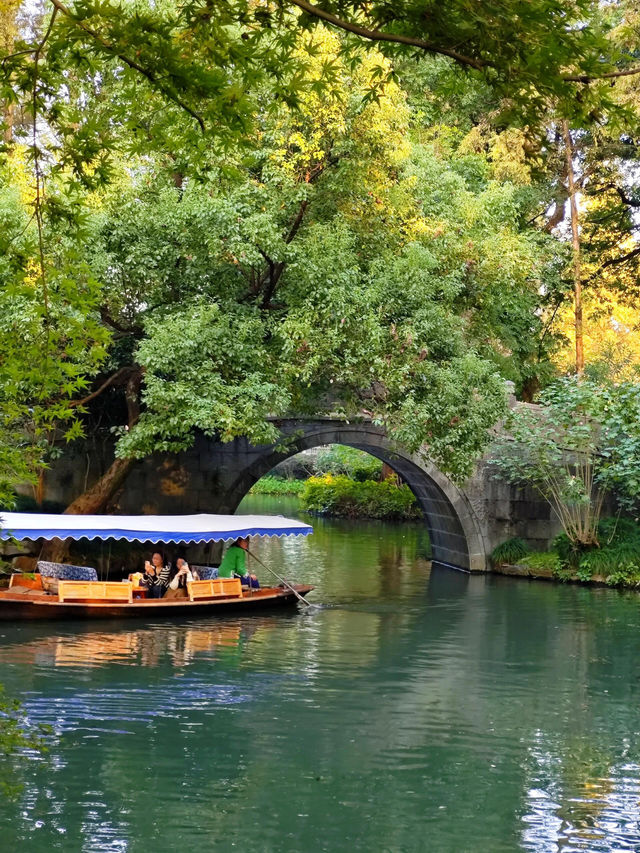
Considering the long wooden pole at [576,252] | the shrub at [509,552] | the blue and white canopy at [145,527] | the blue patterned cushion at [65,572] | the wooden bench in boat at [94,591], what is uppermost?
the long wooden pole at [576,252]

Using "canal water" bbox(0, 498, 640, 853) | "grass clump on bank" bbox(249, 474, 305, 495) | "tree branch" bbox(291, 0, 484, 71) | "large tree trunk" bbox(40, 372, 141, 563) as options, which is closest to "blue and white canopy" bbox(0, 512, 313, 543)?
"large tree trunk" bbox(40, 372, 141, 563)

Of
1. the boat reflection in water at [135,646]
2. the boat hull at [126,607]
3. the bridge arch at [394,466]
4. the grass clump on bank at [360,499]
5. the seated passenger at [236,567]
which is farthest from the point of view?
the grass clump on bank at [360,499]

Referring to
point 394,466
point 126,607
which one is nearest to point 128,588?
point 126,607

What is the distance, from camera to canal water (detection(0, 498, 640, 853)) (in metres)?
7.29

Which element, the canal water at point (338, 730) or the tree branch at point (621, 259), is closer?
the canal water at point (338, 730)

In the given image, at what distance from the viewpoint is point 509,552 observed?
65.3ft

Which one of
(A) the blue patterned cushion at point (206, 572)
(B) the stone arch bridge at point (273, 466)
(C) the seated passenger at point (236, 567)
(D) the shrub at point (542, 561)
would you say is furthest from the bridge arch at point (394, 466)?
(A) the blue patterned cushion at point (206, 572)

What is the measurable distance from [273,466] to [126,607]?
542 centimetres

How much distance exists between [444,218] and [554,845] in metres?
12.6

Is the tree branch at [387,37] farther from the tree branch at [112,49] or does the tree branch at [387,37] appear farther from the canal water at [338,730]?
the canal water at [338,730]

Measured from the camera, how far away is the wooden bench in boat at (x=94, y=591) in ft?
47.8

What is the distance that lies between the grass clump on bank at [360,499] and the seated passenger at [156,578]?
55.2 ft

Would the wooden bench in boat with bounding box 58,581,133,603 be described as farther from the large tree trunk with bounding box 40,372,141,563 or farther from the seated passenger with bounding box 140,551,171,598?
the large tree trunk with bounding box 40,372,141,563

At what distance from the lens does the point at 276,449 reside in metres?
18.4
